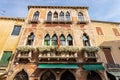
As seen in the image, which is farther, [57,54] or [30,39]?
[30,39]

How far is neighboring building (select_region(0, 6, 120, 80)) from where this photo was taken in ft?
37.7

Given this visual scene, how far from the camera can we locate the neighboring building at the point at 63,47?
1148 centimetres

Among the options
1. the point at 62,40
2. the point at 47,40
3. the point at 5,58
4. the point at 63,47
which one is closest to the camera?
the point at 63,47

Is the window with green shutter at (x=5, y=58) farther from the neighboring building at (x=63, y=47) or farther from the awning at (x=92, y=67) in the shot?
the awning at (x=92, y=67)

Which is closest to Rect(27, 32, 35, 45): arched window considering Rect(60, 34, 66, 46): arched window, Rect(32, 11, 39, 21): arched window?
Rect(32, 11, 39, 21): arched window

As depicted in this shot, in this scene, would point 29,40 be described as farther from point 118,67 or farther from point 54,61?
point 118,67

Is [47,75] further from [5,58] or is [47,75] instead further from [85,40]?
[85,40]

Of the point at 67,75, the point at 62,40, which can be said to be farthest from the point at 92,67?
the point at 62,40

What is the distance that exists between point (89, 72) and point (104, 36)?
5.93m

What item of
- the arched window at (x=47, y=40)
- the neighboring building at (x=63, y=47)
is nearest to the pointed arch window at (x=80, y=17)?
the neighboring building at (x=63, y=47)

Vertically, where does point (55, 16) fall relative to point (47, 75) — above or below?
above

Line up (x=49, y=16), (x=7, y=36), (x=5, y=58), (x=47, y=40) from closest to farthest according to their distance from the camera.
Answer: (x=5, y=58) < (x=47, y=40) < (x=7, y=36) < (x=49, y=16)

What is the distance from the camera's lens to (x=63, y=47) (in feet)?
41.4

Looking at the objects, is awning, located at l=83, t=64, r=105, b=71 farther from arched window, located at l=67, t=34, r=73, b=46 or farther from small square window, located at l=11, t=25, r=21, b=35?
small square window, located at l=11, t=25, r=21, b=35
